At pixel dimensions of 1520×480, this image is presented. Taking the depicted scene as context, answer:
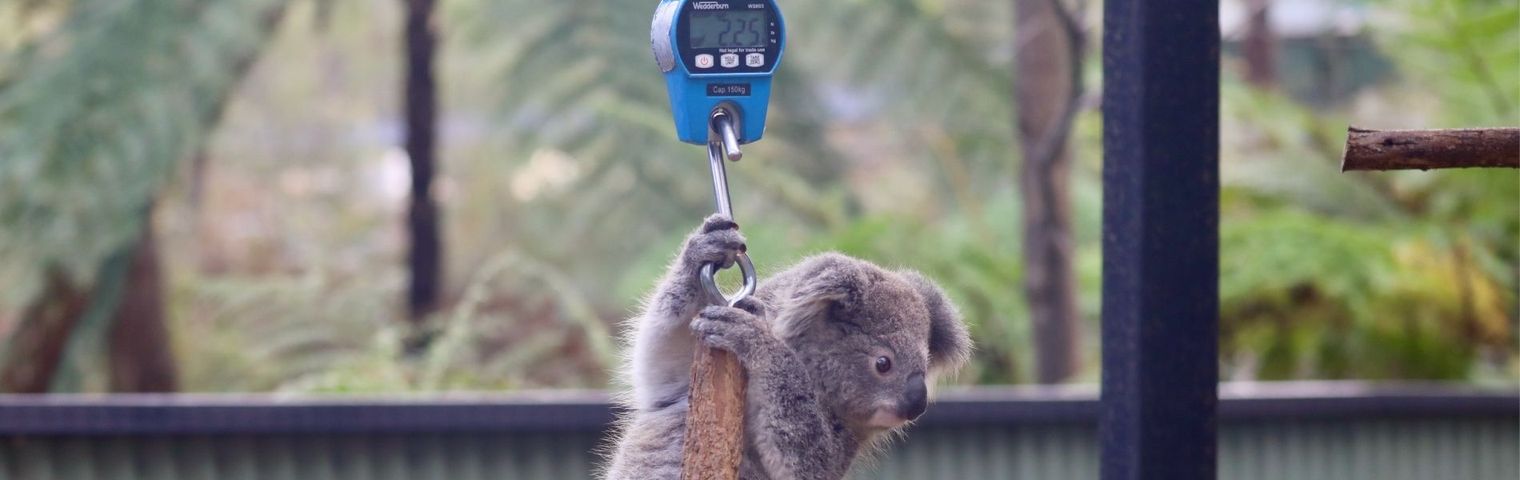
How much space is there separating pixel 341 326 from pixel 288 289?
36 cm

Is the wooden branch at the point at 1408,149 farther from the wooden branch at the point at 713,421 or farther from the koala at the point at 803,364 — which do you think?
the wooden branch at the point at 713,421

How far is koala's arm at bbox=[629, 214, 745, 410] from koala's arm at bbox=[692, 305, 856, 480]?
0.15 meters

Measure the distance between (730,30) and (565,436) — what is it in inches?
99.8

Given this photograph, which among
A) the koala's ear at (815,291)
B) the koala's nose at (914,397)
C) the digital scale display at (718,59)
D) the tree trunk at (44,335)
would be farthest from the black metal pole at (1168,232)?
the tree trunk at (44,335)

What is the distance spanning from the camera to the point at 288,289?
6461 mm

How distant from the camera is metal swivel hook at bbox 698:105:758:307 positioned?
68.5 inches

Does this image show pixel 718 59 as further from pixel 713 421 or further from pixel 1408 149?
pixel 1408 149

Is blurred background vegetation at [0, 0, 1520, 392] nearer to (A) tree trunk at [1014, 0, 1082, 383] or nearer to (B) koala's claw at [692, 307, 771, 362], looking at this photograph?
(A) tree trunk at [1014, 0, 1082, 383]

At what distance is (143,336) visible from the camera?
6.05 m

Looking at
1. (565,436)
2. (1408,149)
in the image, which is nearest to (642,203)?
(565,436)

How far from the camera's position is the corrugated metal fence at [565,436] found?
3.96 metres

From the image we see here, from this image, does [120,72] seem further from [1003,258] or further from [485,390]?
[1003,258]

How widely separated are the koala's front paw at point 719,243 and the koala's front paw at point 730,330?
0.07m

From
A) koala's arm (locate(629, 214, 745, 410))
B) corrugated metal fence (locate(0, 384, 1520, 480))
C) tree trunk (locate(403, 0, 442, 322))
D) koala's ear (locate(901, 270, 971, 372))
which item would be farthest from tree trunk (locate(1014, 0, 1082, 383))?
koala's arm (locate(629, 214, 745, 410))
